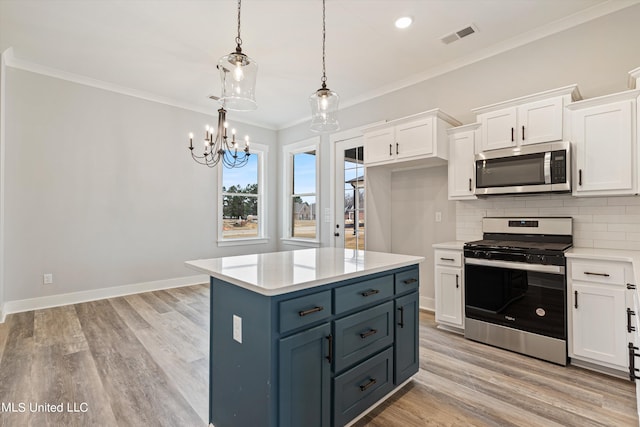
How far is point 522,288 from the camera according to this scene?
272 cm

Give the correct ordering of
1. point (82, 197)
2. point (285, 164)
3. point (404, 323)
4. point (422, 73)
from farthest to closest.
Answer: point (285, 164) < point (82, 197) < point (422, 73) < point (404, 323)

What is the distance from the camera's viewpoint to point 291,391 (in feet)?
4.77

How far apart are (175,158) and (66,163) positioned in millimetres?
1414

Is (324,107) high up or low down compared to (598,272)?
up

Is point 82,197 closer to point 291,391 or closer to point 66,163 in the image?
point 66,163

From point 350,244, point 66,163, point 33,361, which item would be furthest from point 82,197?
point 350,244

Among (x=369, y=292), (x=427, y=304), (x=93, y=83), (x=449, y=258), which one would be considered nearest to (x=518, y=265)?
(x=449, y=258)

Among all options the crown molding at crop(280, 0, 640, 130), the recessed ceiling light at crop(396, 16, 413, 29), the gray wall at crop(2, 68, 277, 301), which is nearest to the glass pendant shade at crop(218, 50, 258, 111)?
the recessed ceiling light at crop(396, 16, 413, 29)

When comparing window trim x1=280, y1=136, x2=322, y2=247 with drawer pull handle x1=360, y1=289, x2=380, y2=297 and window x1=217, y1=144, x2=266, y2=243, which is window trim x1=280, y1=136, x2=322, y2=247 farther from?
drawer pull handle x1=360, y1=289, x2=380, y2=297

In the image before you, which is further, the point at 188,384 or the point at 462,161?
the point at 462,161

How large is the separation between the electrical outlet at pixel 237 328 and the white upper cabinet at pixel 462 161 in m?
2.73

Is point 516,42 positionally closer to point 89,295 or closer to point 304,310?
point 304,310

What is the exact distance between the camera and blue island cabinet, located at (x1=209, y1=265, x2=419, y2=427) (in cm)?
142

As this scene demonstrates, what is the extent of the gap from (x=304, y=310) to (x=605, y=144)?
9.13 ft
